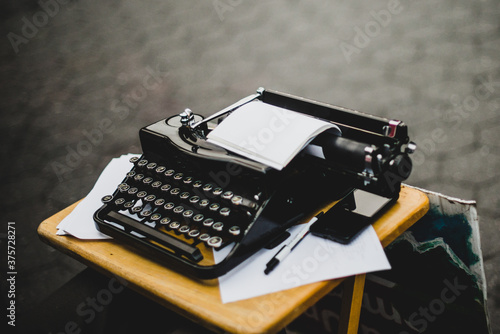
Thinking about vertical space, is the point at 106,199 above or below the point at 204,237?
above

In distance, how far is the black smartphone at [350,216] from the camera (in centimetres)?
102

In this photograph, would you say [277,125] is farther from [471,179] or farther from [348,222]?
[471,179]


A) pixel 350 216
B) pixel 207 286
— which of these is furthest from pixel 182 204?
pixel 350 216

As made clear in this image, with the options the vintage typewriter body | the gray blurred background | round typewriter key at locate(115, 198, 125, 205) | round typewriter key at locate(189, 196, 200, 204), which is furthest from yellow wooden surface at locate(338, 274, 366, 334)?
the gray blurred background

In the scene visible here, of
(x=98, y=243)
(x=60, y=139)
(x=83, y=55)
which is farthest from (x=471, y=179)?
(x=83, y=55)

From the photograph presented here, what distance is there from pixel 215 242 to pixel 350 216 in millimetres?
354

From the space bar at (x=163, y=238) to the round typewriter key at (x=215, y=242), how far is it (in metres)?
0.03

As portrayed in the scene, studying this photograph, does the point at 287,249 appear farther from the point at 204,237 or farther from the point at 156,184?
the point at 156,184

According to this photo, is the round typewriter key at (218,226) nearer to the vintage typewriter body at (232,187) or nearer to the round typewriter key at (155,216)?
the vintage typewriter body at (232,187)

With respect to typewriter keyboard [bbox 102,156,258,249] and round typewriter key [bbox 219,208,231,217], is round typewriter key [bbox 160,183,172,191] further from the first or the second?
round typewriter key [bbox 219,208,231,217]

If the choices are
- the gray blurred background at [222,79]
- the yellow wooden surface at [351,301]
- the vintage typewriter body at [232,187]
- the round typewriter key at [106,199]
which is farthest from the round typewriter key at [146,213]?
the gray blurred background at [222,79]

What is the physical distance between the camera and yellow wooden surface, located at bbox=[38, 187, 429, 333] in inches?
33.0

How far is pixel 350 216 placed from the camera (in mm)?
1080

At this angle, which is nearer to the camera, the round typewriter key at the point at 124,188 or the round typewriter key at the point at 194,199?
the round typewriter key at the point at 194,199
